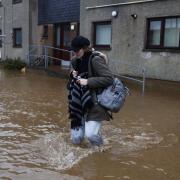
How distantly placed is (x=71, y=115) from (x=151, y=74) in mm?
8510

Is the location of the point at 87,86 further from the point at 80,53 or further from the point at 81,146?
the point at 81,146

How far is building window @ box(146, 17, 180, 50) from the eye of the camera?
13461 millimetres

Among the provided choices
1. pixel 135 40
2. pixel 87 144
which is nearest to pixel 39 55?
pixel 135 40

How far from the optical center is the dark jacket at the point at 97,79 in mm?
5512

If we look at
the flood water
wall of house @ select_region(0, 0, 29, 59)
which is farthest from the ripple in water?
wall of house @ select_region(0, 0, 29, 59)

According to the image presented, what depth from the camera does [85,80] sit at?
5516 millimetres

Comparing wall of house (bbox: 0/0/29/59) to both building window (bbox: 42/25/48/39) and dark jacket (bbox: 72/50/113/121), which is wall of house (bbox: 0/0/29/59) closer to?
building window (bbox: 42/25/48/39)

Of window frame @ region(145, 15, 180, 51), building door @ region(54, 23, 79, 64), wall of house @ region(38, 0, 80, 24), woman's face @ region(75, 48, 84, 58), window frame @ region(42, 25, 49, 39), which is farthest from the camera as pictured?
window frame @ region(42, 25, 49, 39)

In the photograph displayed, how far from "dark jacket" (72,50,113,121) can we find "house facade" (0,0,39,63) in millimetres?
17077

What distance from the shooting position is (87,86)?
5.61 m

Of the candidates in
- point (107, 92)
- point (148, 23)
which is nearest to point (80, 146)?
point (107, 92)

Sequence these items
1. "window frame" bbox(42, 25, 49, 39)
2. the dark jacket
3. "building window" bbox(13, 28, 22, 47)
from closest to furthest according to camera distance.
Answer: the dark jacket, "window frame" bbox(42, 25, 49, 39), "building window" bbox(13, 28, 22, 47)

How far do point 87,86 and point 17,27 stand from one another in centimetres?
1860

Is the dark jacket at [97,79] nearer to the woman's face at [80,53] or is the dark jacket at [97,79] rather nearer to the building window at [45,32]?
the woman's face at [80,53]
